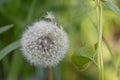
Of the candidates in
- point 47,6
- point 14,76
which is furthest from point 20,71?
point 47,6

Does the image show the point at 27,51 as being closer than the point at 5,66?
Yes

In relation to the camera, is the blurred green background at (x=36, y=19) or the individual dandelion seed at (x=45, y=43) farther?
the blurred green background at (x=36, y=19)

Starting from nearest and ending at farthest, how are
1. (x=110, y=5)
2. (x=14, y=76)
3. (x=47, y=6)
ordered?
(x=110, y=5)
(x=14, y=76)
(x=47, y=6)

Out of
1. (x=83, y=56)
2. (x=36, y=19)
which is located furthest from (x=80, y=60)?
(x=36, y=19)

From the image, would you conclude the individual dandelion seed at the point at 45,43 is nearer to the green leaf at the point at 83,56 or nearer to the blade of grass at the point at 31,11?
the green leaf at the point at 83,56

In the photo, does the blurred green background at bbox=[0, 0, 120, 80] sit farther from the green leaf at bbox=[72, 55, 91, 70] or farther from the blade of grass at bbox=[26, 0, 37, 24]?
the green leaf at bbox=[72, 55, 91, 70]

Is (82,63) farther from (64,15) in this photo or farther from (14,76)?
(64,15)

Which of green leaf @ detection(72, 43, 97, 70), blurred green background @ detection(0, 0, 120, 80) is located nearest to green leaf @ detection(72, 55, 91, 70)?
green leaf @ detection(72, 43, 97, 70)

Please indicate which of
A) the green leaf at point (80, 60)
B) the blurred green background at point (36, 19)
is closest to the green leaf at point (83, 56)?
the green leaf at point (80, 60)

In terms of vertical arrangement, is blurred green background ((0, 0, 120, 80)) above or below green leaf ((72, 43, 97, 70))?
above
